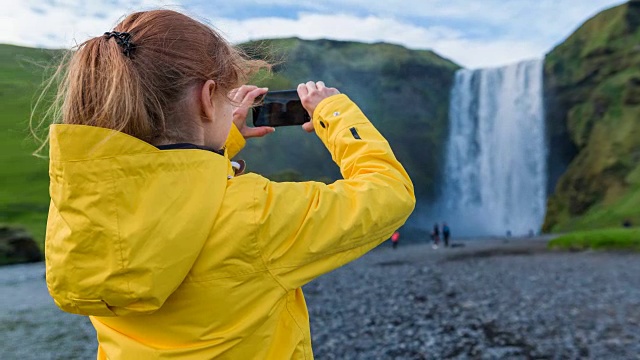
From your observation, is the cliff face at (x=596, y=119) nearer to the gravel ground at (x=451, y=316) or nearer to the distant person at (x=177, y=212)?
the gravel ground at (x=451, y=316)

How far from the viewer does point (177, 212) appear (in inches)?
57.5

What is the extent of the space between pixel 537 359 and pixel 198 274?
7.55 meters

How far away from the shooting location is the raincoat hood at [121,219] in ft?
4.67

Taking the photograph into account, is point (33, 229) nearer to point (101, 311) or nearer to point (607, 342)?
point (607, 342)

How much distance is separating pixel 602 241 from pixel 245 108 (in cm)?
2716

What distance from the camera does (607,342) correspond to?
854cm

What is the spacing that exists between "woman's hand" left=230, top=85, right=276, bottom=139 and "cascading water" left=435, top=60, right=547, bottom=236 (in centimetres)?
5012

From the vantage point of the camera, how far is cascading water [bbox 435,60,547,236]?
5006 centimetres

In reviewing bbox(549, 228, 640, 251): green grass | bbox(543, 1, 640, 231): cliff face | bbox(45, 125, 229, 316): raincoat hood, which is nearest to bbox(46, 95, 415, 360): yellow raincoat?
bbox(45, 125, 229, 316): raincoat hood

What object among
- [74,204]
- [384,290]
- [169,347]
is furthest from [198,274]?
[384,290]

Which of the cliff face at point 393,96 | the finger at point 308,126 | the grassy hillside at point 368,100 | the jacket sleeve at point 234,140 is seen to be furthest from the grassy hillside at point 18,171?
the finger at point 308,126

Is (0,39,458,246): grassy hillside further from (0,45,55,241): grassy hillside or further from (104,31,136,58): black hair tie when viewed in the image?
(104,31,136,58): black hair tie

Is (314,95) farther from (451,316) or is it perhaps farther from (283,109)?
(451,316)

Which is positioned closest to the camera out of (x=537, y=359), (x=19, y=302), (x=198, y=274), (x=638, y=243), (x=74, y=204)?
(x=74, y=204)
